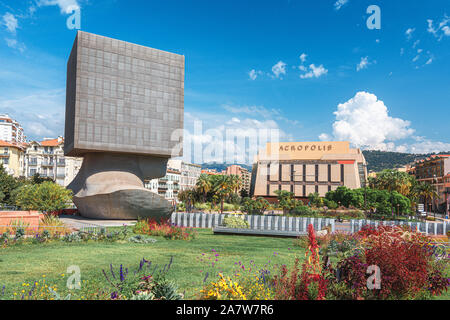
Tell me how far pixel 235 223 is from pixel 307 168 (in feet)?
238

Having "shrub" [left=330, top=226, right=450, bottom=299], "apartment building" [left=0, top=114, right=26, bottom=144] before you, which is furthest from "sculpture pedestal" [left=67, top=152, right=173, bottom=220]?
"apartment building" [left=0, top=114, right=26, bottom=144]

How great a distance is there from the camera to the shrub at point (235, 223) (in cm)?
2605

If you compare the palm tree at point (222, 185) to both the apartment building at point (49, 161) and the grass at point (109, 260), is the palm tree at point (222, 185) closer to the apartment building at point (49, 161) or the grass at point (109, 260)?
the apartment building at point (49, 161)

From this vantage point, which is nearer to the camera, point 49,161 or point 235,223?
point 235,223

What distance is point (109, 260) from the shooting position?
11.8 m

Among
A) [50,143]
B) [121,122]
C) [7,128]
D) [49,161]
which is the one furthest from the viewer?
[7,128]

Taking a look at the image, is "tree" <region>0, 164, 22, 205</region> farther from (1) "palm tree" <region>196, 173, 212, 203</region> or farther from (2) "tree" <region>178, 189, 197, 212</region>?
(1) "palm tree" <region>196, 173, 212, 203</region>

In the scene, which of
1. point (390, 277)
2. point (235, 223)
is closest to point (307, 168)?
point (235, 223)

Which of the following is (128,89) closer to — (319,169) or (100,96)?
(100,96)

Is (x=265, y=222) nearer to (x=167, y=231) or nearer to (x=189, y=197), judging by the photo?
(x=167, y=231)

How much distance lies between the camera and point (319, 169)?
307 ft
